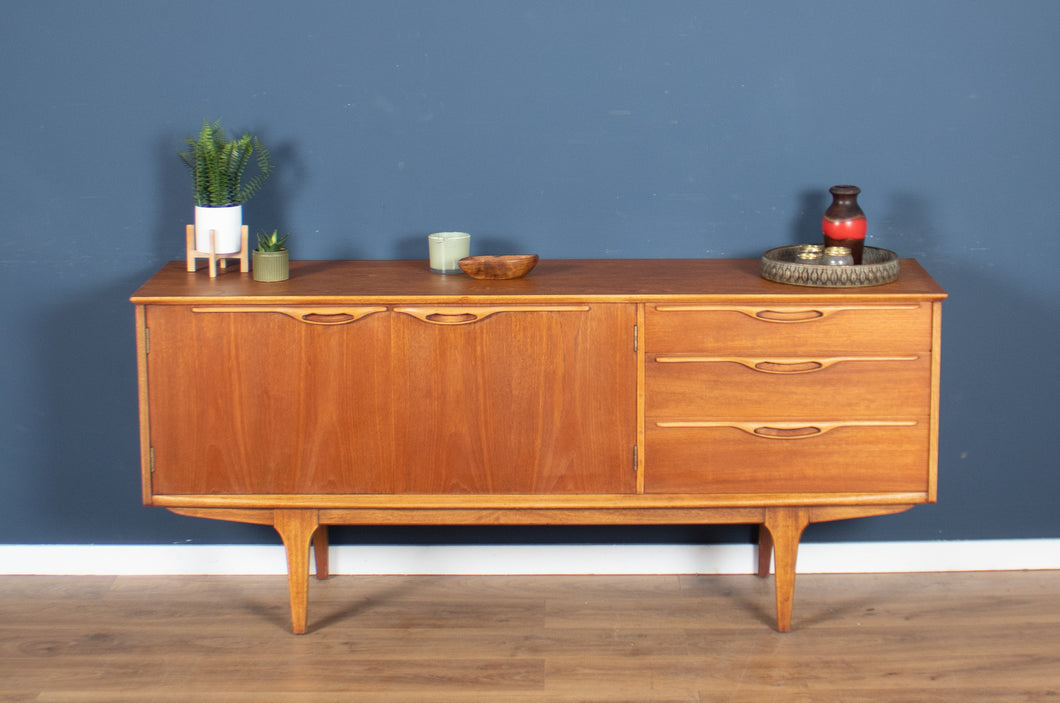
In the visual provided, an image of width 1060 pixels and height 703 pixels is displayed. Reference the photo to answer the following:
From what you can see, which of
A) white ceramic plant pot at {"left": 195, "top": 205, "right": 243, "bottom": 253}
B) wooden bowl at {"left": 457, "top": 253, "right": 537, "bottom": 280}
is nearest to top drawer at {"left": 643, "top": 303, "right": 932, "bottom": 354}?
wooden bowl at {"left": 457, "top": 253, "right": 537, "bottom": 280}

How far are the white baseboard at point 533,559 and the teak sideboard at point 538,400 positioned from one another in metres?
0.42

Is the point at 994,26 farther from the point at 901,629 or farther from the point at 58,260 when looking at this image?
the point at 58,260

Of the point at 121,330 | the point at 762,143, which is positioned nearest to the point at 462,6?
the point at 762,143

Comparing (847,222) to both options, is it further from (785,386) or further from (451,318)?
(451,318)

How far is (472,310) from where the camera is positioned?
2.82 metres

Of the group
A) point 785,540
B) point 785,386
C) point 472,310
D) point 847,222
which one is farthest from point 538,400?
point 847,222

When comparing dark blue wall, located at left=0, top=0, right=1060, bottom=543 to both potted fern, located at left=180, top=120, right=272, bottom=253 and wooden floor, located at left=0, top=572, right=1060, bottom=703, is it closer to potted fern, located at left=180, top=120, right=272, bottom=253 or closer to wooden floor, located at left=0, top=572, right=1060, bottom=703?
potted fern, located at left=180, top=120, right=272, bottom=253

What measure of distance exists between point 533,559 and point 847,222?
3.81 ft

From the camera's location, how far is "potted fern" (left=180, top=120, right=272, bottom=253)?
3.01 metres

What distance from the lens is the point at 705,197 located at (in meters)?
3.17

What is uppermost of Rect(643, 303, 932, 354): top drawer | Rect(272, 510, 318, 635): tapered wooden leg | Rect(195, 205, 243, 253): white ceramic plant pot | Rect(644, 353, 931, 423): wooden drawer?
Rect(195, 205, 243, 253): white ceramic plant pot

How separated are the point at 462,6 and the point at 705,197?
0.74 meters

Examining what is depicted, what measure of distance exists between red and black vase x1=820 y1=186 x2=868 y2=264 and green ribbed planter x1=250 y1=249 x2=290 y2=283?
1.25 meters

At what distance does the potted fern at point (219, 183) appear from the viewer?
9.89 ft
